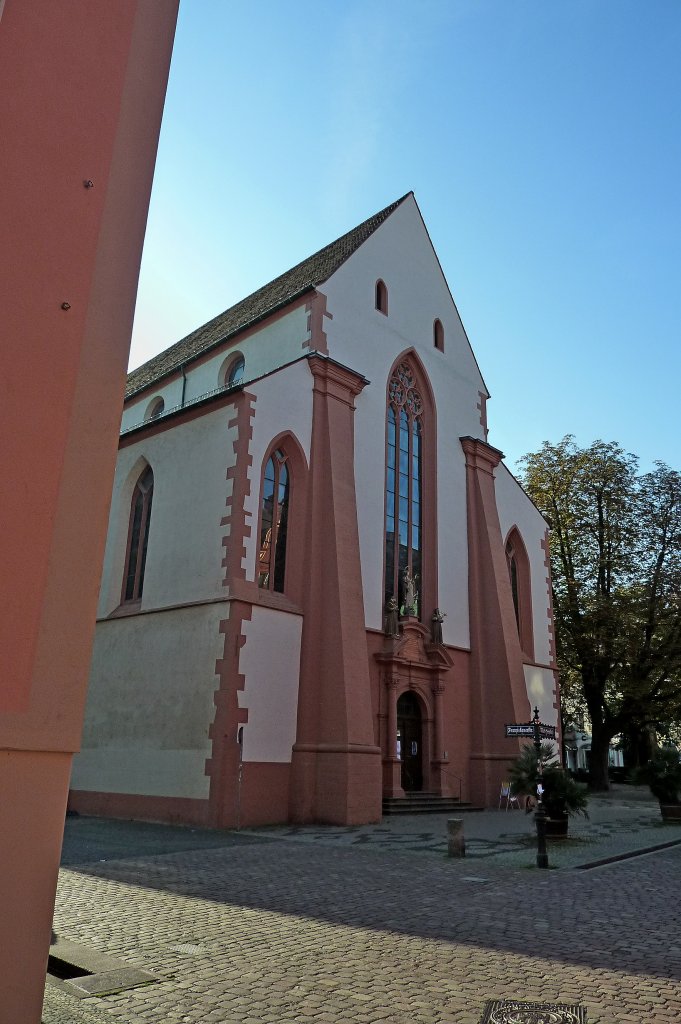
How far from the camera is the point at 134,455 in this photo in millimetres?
21781

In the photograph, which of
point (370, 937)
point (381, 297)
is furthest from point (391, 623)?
point (370, 937)

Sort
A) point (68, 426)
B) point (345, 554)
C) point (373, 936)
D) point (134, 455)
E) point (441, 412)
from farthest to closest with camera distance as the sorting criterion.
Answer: point (441, 412), point (134, 455), point (345, 554), point (373, 936), point (68, 426)

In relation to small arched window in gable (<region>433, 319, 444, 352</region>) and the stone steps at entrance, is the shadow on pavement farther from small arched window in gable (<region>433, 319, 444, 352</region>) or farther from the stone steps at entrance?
small arched window in gable (<region>433, 319, 444, 352</region>)

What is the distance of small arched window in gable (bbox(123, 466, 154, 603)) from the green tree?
18927 mm

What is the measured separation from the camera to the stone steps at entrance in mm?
19283

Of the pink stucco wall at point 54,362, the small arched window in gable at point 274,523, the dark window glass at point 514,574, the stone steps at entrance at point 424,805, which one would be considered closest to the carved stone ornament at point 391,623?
the small arched window in gable at point 274,523

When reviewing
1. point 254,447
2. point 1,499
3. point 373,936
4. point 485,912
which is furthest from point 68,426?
point 254,447


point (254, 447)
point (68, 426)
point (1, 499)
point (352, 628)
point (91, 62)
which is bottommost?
point (1, 499)

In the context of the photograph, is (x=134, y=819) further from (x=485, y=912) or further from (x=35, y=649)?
(x=35, y=649)

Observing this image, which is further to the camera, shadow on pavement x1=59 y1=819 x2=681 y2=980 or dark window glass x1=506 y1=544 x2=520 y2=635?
dark window glass x1=506 y1=544 x2=520 y2=635

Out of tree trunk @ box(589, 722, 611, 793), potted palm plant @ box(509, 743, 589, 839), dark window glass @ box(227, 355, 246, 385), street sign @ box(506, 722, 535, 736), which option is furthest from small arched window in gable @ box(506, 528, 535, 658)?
street sign @ box(506, 722, 535, 736)

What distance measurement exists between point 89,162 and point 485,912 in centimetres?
768

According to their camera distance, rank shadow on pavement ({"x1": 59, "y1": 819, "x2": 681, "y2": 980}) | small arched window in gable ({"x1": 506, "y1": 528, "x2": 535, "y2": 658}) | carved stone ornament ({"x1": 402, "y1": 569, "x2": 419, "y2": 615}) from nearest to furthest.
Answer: shadow on pavement ({"x1": 59, "y1": 819, "x2": 681, "y2": 980}) → carved stone ornament ({"x1": 402, "y1": 569, "x2": 419, "y2": 615}) → small arched window in gable ({"x1": 506, "y1": 528, "x2": 535, "y2": 658})

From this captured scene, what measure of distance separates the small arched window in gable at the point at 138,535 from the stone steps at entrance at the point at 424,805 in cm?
824
